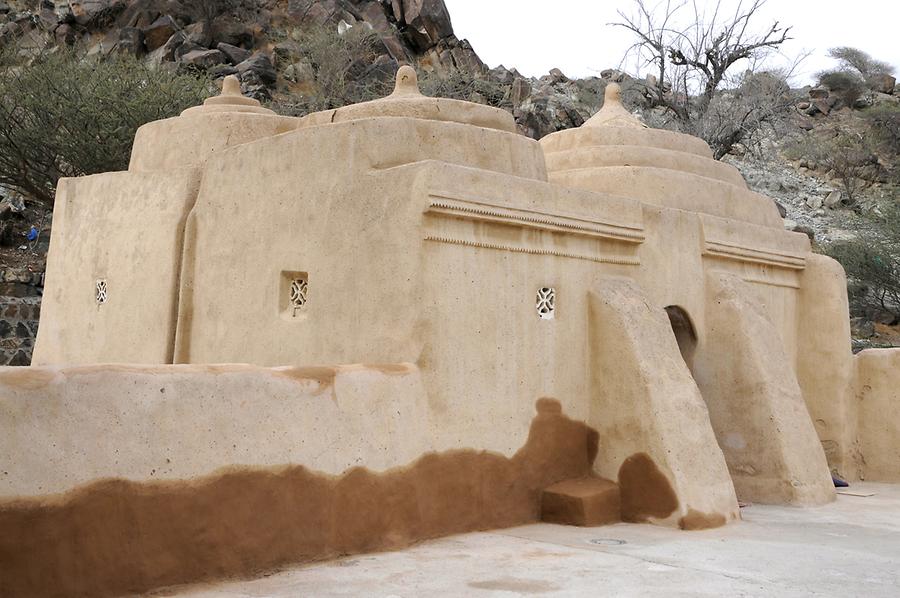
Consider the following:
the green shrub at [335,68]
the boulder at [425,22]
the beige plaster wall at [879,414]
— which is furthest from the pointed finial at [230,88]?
the boulder at [425,22]

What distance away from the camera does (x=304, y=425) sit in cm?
537

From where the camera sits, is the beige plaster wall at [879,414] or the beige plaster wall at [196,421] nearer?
the beige plaster wall at [196,421]

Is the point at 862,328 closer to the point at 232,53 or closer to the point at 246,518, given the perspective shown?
the point at 232,53

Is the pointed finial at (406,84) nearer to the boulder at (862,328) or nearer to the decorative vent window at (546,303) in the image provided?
the decorative vent window at (546,303)

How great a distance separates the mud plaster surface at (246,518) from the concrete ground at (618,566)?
0.42ft

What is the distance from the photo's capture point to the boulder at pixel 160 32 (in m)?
32.0

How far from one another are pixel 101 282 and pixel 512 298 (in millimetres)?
4178

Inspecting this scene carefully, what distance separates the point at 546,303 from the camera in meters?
7.09

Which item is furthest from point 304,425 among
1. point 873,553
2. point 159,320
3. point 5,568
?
point 873,553

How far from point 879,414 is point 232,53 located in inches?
1079

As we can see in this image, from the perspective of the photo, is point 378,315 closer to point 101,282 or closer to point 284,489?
point 284,489

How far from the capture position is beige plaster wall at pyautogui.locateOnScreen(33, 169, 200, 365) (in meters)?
8.02

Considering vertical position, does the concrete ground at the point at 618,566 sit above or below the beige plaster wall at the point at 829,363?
below

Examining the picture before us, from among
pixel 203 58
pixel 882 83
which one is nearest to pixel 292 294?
pixel 203 58
